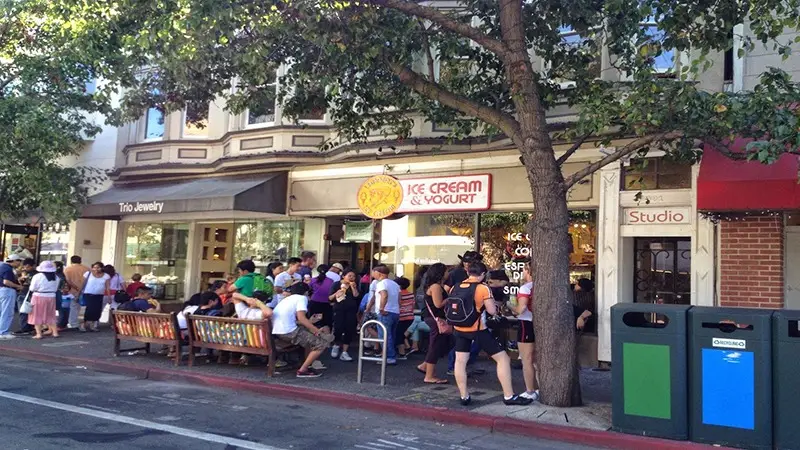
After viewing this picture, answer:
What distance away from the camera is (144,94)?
11.3 meters

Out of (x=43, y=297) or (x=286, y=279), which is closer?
(x=286, y=279)

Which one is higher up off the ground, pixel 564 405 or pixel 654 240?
pixel 654 240

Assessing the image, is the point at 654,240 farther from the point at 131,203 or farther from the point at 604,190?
the point at 131,203

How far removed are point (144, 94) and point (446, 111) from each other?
4.99m

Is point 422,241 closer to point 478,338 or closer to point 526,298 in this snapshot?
point 526,298

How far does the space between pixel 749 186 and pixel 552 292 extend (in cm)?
313

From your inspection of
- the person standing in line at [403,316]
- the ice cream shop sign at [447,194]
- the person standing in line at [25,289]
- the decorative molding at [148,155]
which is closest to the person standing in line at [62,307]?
the person standing in line at [25,289]

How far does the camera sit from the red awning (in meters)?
8.51

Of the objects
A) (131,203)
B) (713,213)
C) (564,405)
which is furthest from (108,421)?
(131,203)

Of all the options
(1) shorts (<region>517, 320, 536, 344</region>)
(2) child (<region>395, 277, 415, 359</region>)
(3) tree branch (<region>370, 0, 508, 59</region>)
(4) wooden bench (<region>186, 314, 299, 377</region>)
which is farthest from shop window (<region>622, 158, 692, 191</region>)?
(4) wooden bench (<region>186, 314, 299, 377</region>)

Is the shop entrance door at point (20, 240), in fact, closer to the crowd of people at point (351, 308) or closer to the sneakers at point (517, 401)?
the crowd of people at point (351, 308)

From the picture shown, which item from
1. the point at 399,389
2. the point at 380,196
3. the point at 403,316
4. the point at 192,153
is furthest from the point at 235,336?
the point at 192,153

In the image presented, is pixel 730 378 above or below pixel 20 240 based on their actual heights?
below

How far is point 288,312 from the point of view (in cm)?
945
